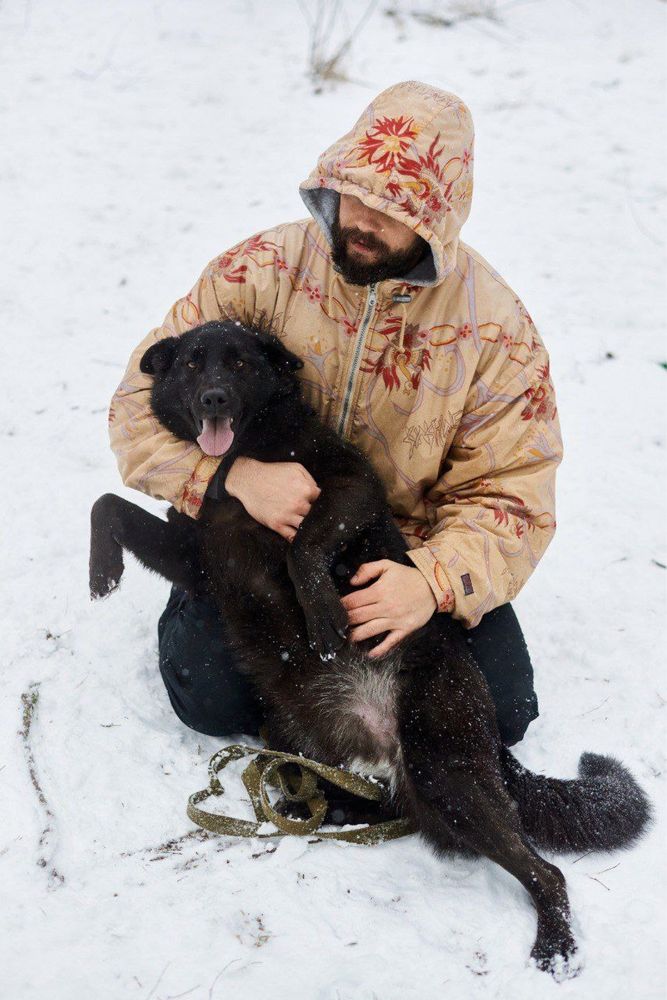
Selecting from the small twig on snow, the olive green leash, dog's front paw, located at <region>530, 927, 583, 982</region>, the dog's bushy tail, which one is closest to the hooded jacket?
the dog's bushy tail

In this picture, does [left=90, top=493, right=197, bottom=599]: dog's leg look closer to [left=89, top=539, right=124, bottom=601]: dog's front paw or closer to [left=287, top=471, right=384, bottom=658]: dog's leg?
[left=89, top=539, right=124, bottom=601]: dog's front paw

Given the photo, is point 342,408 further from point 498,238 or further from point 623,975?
point 498,238

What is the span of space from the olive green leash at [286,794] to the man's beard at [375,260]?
141 cm

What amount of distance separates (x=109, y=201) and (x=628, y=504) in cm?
368

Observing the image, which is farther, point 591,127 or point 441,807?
point 591,127

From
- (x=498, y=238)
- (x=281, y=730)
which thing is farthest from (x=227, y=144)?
(x=281, y=730)

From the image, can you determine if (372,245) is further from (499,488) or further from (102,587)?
(102,587)

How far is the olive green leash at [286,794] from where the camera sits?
232 centimetres

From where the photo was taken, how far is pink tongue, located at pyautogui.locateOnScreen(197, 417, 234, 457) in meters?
2.58

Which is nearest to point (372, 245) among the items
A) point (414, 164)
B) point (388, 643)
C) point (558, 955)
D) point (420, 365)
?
point (414, 164)

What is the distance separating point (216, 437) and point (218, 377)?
185 mm

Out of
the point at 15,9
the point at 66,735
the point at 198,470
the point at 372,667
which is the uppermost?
the point at 15,9

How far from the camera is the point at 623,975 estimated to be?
6.66ft

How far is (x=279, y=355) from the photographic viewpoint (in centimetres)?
266
